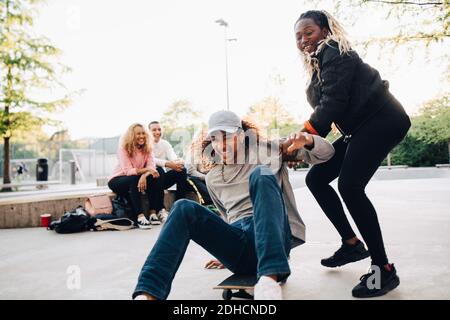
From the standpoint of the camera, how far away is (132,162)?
5.57 metres

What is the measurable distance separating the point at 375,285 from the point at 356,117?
978 millimetres

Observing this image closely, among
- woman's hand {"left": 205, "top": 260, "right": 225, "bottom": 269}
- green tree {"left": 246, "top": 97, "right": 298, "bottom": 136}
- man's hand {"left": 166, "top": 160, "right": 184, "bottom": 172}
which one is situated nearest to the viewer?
woman's hand {"left": 205, "top": 260, "right": 225, "bottom": 269}

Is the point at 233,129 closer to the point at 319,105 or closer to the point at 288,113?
the point at 319,105

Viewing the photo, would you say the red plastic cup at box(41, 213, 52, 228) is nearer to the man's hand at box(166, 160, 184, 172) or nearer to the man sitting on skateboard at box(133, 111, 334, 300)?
the man's hand at box(166, 160, 184, 172)

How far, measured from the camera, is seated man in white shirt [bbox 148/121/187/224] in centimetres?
565

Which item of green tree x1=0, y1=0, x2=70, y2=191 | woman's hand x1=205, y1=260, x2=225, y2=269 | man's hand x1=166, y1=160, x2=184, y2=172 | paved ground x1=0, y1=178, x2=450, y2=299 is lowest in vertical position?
paved ground x1=0, y1=178, x2=450, y2=299

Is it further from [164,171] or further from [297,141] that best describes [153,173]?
[297,141]

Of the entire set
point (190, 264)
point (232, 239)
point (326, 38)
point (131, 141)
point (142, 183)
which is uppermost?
point (326, 38)

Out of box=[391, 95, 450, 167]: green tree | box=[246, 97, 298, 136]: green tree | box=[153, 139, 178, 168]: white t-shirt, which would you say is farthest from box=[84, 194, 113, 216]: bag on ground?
box=[246, 97, 298, 136]: green tree

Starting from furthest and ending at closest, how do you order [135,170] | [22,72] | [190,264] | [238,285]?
1. [22,72]
2. [135,170]
3. [190,264]
4. [238,285]

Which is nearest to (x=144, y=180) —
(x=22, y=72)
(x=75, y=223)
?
(x=75, y=223)

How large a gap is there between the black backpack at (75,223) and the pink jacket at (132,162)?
27.8 inches

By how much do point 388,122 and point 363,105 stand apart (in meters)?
0.18
